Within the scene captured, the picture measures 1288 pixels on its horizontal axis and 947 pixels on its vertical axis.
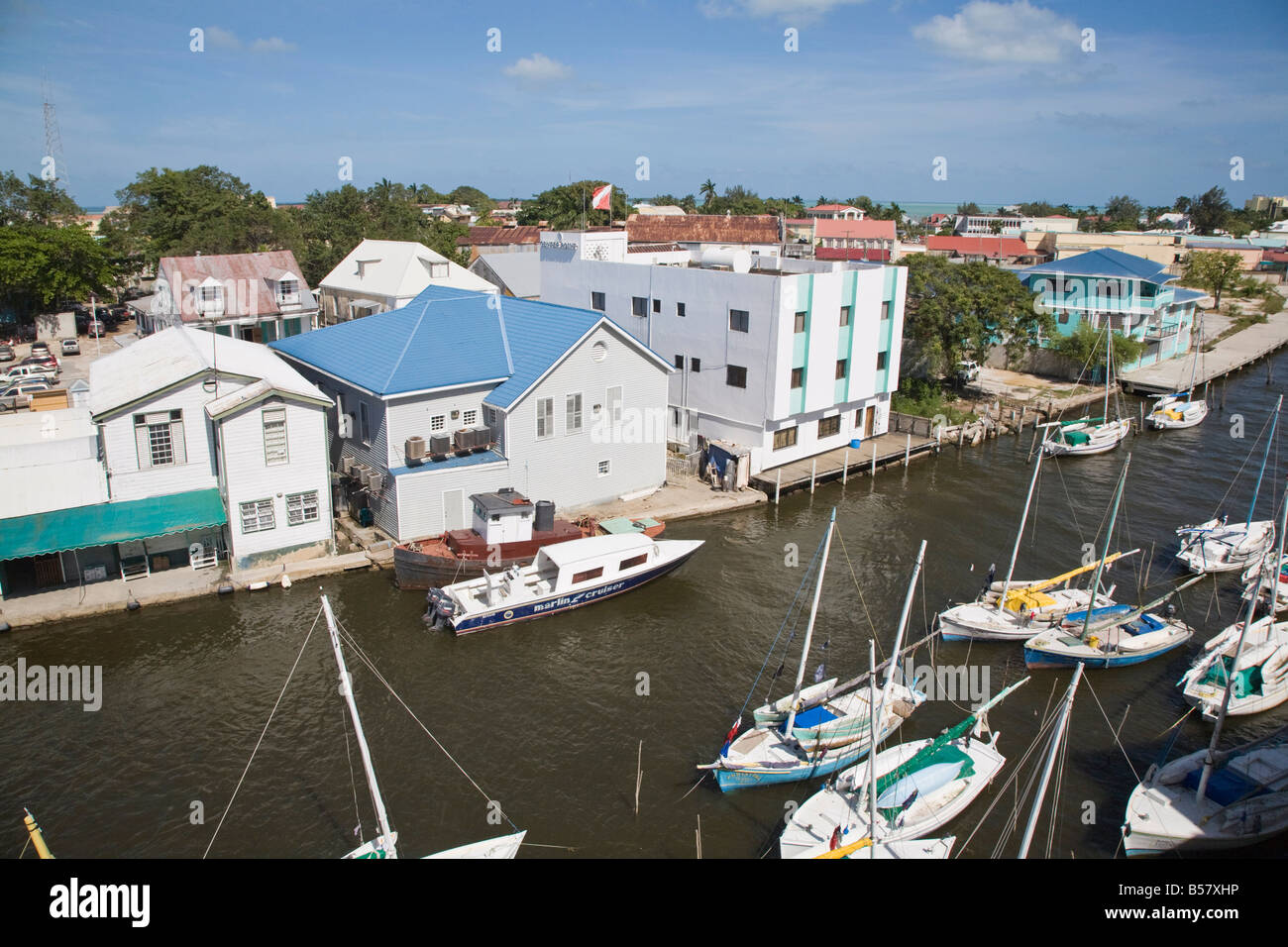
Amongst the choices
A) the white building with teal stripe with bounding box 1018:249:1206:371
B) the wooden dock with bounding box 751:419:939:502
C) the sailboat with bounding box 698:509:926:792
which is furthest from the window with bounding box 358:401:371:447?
the white building with teal stripe with bounding box 1018:249:1206:371

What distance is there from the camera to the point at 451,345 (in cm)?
3953

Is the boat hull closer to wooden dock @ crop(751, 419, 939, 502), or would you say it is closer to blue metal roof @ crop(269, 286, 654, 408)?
blue metal roof @ crop(269, 286, 654, 408)

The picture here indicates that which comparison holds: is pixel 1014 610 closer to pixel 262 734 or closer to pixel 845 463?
pixel 845 463

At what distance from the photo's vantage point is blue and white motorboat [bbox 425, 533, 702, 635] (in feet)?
100

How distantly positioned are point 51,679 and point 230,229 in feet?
242

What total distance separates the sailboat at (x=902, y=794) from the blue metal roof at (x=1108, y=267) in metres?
69.4

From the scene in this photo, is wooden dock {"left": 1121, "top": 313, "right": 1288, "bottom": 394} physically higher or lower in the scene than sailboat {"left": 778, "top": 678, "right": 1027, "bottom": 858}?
higher

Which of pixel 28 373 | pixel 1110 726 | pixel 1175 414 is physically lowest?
pixel 1110 726

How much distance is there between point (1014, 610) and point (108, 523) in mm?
33021

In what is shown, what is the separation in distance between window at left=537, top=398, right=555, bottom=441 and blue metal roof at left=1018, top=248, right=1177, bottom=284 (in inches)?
2467

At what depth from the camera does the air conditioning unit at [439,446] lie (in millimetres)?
36625

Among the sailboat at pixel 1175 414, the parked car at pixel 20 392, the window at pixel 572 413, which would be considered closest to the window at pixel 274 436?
the window at pixel 572 413

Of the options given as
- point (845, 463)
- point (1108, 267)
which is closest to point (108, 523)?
point (845, 463)
